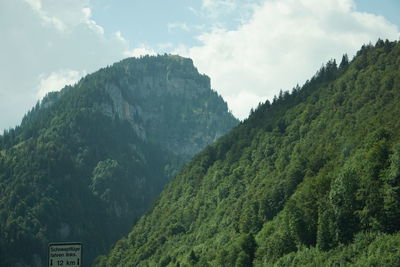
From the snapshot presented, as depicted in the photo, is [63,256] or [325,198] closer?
[63,256]

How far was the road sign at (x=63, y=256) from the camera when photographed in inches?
1062

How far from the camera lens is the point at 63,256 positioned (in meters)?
27.0

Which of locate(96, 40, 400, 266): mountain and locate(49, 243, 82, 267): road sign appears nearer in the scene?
locate(49, 243, 82, 267): road sign

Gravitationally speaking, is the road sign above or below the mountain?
below

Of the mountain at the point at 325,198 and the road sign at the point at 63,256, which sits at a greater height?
the mountain at the point at 325,198

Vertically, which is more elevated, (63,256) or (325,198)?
(325,198)

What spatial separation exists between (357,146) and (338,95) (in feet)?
221

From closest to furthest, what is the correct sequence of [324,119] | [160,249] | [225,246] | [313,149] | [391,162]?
[391,162] → [225,246] → [313,149] → [324,119] → [160,249]

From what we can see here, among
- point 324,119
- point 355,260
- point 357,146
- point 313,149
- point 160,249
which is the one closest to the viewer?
point 355,260

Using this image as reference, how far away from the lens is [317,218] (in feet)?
389

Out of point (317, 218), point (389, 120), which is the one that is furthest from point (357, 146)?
point (317, 218)

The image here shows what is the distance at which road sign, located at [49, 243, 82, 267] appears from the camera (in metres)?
27.0

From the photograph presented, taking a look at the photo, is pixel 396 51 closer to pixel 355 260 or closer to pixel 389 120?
pixel 389 120

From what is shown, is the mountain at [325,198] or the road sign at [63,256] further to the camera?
the mountain at [325,198]
